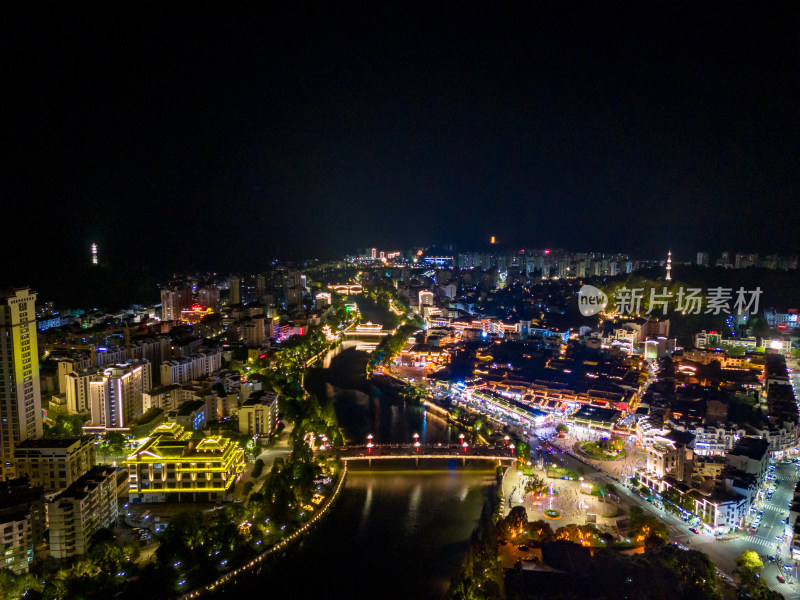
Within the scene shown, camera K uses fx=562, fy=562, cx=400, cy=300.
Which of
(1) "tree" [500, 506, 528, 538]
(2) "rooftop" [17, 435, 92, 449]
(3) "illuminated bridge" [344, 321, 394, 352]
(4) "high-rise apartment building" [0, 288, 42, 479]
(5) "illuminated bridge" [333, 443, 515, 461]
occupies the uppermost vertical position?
(4) "high-rise apartment building" [0, 288, 42, 479]

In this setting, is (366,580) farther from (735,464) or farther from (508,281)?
(508,281)

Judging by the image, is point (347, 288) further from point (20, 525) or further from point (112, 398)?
point (20, 525)

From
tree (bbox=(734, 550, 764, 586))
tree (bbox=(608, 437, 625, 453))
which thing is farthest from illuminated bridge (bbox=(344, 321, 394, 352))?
tree (bbox=(734, 550, 764, 586))

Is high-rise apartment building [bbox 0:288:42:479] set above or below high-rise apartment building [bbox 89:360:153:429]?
above

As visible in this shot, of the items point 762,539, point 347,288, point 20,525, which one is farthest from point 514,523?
point 347,288

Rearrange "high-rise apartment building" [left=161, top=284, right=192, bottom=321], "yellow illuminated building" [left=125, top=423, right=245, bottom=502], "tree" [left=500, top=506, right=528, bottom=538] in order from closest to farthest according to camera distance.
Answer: "tree" [left=500, top=506, right=528, bottom=538] → "yellow illuminated building" [left=125, top=423, right=245, bottom=502] → "high-rise apartment building" [left=161, top=284, right=192, bottom=321]

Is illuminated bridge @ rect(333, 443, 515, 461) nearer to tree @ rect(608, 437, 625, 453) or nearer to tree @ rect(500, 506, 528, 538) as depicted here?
tree @ rect(608, 437, 625, 453)

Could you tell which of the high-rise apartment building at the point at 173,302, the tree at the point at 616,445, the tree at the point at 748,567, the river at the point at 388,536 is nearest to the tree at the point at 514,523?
the river at the point at 388,536

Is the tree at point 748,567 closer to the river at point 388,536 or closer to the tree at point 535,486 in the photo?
the tree at point 535,486

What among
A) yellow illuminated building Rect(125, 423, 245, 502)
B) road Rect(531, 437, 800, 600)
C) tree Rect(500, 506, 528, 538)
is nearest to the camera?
road Rect(531, 437, 800, 600)
